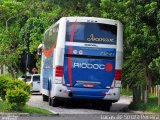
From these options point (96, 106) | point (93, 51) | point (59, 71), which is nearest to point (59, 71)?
point (59, 71)

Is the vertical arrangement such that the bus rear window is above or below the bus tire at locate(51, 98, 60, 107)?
above

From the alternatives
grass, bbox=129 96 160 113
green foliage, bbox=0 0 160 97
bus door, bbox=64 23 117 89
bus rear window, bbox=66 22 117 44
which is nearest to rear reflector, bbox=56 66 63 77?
bus door, bbox=64 23 117 89

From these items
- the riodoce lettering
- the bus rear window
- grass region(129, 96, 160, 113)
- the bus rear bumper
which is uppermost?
the bus rear window

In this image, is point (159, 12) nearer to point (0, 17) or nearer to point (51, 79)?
point (51, 79)

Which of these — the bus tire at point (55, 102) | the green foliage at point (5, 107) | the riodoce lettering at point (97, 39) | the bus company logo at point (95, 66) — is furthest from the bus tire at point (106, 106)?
the green foliage at point (5, 107)

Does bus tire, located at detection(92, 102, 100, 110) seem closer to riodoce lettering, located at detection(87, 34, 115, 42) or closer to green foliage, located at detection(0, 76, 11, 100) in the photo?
riodoce lettering, located at detection(87, 34, 115, 42)

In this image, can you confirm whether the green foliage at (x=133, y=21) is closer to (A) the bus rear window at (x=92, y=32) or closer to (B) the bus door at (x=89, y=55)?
(A) the bus rear window at (x=92, y=32)

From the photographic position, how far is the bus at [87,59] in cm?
2294

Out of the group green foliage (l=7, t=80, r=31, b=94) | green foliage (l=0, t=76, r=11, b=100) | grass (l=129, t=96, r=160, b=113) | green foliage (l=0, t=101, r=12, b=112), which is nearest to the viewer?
green foliage (l=0, t=101, r=12, b=112)

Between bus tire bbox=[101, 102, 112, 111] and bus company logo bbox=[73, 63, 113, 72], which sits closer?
bus company logo bbox=[73, 63, 113, 72]

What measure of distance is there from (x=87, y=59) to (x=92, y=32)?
4.06 ft

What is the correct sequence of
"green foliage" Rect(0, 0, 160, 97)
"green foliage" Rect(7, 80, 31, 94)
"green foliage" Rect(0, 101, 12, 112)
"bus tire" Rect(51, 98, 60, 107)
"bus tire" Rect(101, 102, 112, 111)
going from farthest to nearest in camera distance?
"bus tire" Rect(51, 98, 60, 107), "bus tire" Rect(101, 102, 112, 111), "green foliage" Rect(0, 0, 160, 97), "green foliage" Rect(7, 80, 31, 94), "green foliage" Rect(0, 101, 12, 112)

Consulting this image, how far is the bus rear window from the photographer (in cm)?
2300

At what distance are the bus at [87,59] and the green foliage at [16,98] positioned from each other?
4171 millimetres
